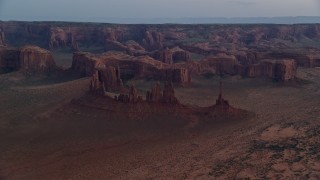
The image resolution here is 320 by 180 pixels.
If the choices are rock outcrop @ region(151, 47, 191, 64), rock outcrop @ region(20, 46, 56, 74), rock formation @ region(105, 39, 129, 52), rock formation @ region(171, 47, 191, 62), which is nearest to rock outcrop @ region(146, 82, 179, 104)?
rock outcrop @ region(20, 46, 56, 74)

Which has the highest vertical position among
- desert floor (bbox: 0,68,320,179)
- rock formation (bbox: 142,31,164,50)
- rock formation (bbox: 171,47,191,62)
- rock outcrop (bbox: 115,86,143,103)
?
rock formation (bbox: 142,31,164,50)

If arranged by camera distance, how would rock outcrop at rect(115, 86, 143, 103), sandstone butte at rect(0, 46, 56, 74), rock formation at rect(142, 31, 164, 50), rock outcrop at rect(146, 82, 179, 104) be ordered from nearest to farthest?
1. rock outcrop at rect(115, 86, 143, 103)
2. rock outcrop at rect(146, 82, 179, 104)
3. sandstone butte at rect(0, 46, 56, 74)
4. rock formation at rect(142, 31, 164, 50)

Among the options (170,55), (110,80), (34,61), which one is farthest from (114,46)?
(110,80)

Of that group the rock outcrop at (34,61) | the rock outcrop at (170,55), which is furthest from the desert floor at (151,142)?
the rock outcrop at (170,55)

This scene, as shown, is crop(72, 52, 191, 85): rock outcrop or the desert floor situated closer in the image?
the desert floor

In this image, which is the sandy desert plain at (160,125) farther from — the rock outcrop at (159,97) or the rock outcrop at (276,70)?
the rock outcrop at (159,97)

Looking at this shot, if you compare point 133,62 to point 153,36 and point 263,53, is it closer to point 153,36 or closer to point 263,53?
point 263,53

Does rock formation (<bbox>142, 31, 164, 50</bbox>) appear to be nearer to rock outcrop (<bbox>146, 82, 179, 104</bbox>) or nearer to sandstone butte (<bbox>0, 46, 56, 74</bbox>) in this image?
sandstone butte (<bbox>0, 46, 56, 74</bbox>)

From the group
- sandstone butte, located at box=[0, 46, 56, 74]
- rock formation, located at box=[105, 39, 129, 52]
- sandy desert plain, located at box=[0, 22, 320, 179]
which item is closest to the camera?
sandy desert plain, located at box=[0, 22, 320, 179]

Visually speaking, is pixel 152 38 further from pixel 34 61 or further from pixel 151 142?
Answer: pixel 151 142
